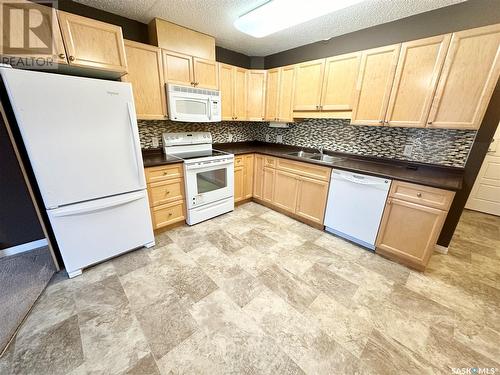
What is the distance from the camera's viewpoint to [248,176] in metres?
3.43

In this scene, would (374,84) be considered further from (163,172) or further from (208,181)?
Result: (163,172)

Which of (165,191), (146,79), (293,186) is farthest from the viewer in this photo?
(293,186)

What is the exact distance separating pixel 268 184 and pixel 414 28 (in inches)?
98.7

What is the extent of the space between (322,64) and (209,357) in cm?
325

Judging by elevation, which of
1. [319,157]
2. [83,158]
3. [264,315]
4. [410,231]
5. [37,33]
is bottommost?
[264,315]

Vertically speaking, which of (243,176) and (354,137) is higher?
(354,137)

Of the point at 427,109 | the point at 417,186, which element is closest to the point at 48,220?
the point at 417,186

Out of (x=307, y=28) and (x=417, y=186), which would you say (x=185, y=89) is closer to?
(x=307, y=28)

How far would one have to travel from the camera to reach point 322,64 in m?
2.59

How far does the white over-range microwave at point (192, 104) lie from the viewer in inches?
98.0

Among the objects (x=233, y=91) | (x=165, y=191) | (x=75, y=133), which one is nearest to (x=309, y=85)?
(x=233, y=91)

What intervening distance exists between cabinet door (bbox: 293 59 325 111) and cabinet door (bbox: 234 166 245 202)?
1.30 meters

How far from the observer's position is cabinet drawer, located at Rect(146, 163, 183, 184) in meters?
2.28

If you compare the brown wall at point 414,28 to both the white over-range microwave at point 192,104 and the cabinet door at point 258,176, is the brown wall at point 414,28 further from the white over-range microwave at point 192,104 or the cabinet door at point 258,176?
the cabinet door at point 258,176
